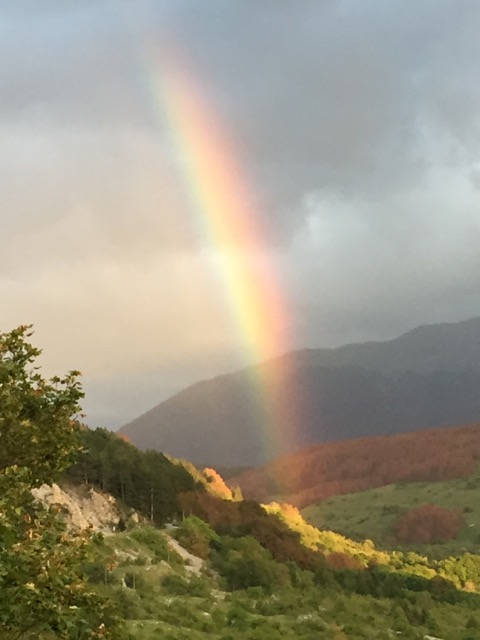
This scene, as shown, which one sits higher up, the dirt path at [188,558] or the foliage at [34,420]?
the foliage at [34,420]

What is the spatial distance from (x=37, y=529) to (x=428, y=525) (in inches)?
6213

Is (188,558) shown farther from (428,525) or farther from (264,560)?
(428,525)

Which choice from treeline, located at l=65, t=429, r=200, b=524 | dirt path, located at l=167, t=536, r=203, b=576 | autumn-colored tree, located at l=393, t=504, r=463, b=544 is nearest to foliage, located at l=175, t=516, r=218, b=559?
dirt path, located at l=167, t=536, r=203, b=576

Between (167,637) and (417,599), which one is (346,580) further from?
(167,637)

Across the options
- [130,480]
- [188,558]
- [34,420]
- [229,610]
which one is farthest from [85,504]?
[34,420]

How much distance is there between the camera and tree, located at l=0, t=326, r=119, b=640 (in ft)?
36.2

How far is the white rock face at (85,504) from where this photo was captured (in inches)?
2368

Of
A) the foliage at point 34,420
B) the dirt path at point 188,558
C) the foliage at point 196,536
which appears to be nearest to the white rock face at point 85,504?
the foliage at point 196,536

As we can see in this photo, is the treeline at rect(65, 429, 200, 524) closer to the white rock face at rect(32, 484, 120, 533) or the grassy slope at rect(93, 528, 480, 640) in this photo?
the white rock face at rect(32, 484, 120, 533)

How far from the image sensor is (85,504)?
69.1m

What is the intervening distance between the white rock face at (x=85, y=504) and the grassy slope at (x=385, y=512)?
8858 centimetres

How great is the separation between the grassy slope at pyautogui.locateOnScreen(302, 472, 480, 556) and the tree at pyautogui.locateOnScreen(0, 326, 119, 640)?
137m

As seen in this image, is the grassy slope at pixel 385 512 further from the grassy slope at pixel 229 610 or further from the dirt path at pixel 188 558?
the grassy slope at pixel 229 610

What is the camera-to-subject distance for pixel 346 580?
219 feet
